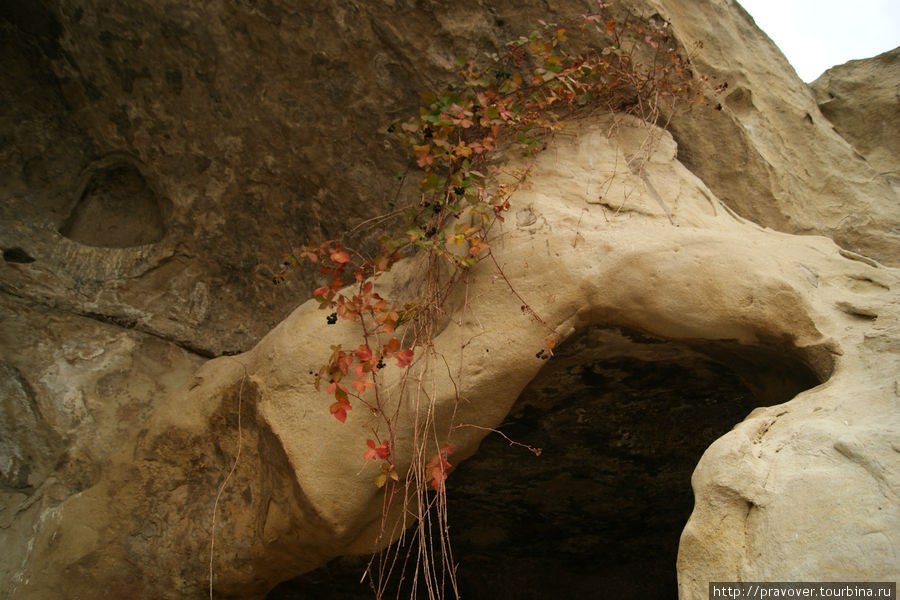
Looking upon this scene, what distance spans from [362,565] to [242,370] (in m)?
0.95

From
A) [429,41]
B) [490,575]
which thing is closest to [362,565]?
[490,575]

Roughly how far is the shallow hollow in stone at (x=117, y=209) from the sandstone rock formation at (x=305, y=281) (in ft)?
0.03

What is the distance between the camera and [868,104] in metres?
3.41

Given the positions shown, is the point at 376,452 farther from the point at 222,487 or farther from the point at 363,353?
the point at 222,487

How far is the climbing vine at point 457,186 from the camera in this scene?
2.02 m

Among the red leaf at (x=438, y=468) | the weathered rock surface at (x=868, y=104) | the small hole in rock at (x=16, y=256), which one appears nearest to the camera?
the red leaf at (x=438, y=468)

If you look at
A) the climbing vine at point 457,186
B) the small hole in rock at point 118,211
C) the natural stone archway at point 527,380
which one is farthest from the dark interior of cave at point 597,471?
the small hole in rock at point 118,211

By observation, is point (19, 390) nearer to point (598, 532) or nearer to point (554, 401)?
point (554, 401)

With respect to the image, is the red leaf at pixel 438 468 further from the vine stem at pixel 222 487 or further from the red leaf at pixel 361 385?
the vine stem at pixel 222 487

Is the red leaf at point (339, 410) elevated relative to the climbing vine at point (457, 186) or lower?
lower

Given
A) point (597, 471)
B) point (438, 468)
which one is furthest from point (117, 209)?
point (597, 471)

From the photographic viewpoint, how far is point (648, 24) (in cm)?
264

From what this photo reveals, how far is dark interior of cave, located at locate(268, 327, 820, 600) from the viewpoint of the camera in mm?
2258

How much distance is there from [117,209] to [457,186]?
1495 millimetres
